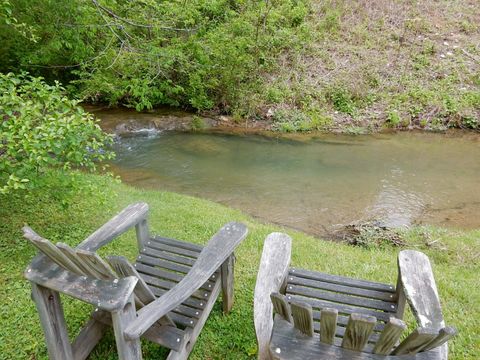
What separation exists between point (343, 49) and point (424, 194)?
7599 mm

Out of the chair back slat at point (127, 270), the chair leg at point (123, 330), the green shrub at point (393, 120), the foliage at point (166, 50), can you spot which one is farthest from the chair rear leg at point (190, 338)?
the green shrub at point (393, 120)

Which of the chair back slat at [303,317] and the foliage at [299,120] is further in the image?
the foliage at [299,120]

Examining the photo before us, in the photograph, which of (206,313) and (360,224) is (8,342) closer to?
(206,313)

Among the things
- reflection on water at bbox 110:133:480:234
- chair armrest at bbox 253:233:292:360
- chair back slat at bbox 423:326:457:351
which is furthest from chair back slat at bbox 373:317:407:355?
reflection on water at bbox 110:133:480:234

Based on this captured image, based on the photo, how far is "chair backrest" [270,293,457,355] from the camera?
1.55 metres

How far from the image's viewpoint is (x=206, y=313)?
114 inches

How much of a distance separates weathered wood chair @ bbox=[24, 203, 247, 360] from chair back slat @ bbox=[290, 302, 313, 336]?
30.3 inches

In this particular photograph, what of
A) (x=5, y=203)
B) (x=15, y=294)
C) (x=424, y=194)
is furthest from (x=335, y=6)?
(x=15, y=294)

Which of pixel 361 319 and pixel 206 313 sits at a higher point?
pixel 361 319

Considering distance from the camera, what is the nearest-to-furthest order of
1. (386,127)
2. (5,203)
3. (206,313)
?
1. (206,313)
2. (5,203)
3. (386,127)

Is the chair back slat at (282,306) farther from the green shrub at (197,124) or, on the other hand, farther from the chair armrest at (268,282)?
the green shrub at (197,124)

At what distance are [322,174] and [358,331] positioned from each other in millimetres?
6817

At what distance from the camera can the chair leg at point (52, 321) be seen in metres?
2.22

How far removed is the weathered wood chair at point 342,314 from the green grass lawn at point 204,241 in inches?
27.9
